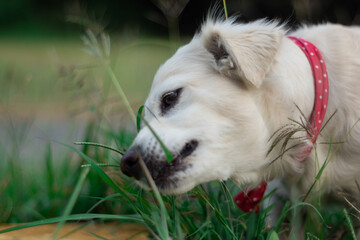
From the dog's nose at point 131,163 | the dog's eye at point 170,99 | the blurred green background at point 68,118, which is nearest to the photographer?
the dog's nose at point 131,163

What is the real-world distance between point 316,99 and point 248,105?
34 centimetres

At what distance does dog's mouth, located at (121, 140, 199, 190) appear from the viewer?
6.09ft

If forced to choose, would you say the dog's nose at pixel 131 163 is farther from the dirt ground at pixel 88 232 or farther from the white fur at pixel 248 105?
the dirt ground at pixel 88 232

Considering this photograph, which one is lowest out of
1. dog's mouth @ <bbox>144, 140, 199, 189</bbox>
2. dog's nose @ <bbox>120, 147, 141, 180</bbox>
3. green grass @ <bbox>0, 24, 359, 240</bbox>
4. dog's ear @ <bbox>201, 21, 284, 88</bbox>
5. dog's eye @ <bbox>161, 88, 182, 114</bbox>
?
green grass @ <bbox>0, 24, 359, 240</bbox>

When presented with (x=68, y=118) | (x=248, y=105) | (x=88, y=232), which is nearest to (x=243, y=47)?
(x=248, y=105)

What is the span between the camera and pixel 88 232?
204cm

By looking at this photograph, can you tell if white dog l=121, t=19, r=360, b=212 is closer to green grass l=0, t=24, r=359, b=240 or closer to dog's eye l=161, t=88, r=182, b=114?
dog's eye l=161, t=88, r=182, b=114

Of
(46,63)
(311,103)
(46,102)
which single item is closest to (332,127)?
(311,103)

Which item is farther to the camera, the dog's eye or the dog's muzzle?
the dog's eye

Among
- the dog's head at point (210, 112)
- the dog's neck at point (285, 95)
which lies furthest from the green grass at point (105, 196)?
the dog's neck at point (285, 95)

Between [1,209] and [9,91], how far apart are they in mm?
986

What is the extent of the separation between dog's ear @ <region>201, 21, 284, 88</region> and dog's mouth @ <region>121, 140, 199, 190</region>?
0.39 m

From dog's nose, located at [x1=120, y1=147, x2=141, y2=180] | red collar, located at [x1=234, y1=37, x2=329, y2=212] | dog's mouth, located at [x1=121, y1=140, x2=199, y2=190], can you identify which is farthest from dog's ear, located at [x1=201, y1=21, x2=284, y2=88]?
dog's nose, located at [x1=120, y1=147, x2=141, y2=180]

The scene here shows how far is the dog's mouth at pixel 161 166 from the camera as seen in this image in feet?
6.09
